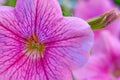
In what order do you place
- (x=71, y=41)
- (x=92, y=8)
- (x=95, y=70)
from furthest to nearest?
(x=92, y=8), (x=95, y=70), (x=71, y=41)

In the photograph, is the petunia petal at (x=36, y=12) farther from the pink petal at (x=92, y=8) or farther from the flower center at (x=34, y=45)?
the pink petal at (x=92, y=8)

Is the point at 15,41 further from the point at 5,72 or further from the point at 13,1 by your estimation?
the point at 13,1

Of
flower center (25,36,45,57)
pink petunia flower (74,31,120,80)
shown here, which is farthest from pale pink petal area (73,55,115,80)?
flower center (25,36,45,57)

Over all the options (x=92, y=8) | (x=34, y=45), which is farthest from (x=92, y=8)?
(x=34, y=45)

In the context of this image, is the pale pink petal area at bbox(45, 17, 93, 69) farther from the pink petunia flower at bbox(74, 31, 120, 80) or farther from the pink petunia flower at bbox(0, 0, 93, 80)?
the pink petunia flower at bbox(74, 31, 120, 80)

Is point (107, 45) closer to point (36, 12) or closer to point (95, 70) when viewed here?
point (95, 70)

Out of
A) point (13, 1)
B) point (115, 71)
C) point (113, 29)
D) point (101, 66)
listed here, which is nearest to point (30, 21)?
point (13, 1)
